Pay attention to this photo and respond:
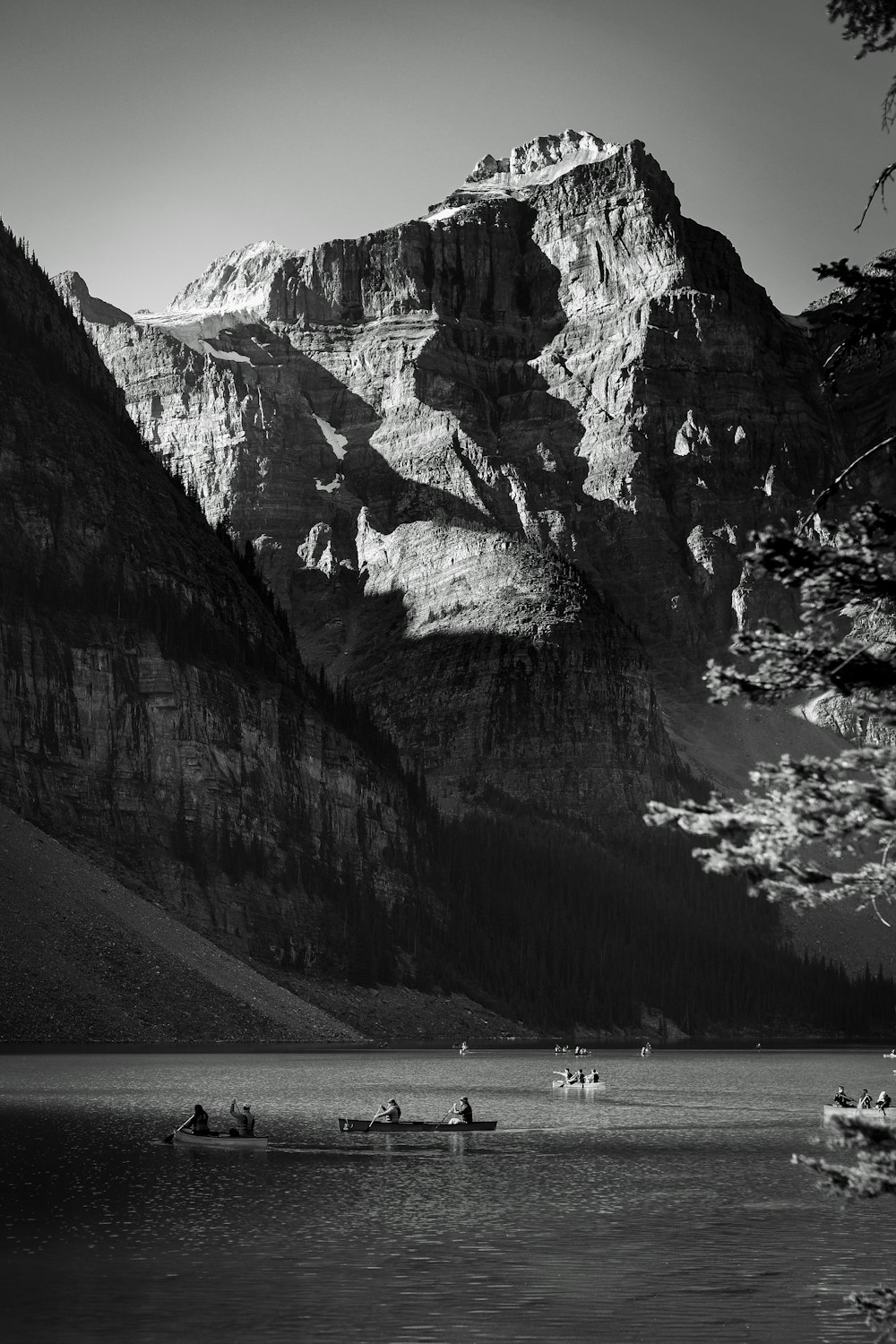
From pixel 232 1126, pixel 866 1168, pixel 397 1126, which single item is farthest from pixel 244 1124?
pixel 866 1168

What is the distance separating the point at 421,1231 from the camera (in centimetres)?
5138

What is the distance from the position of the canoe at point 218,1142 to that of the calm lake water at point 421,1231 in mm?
566

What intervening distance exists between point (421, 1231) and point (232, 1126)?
25.3 m

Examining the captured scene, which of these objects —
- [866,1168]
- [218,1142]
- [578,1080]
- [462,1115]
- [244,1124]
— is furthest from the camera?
[578,1080]

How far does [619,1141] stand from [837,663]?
6462 centimetres

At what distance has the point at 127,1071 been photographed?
122562mm

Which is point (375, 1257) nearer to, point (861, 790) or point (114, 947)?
point (861, 790)

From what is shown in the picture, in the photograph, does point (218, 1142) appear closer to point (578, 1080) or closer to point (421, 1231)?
point (421, 1231)

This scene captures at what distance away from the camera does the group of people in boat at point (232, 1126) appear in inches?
2867

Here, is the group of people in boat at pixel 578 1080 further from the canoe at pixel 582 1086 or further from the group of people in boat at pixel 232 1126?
the group of people in boat at pixel 232 1126

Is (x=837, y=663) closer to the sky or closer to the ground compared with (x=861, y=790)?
closer to the sky

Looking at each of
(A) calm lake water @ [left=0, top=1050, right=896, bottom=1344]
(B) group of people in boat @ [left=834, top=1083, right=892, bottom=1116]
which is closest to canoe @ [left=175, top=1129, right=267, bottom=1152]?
(A) calm lake water @ [left=0, top=1050, right=896, bottom=1344]

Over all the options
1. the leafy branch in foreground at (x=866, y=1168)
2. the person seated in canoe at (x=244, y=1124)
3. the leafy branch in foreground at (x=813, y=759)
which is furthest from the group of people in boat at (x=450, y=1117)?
the leafy branch in foreground at (x=813, y=759)

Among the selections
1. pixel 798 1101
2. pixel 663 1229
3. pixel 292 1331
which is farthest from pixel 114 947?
pixel 292 1331
